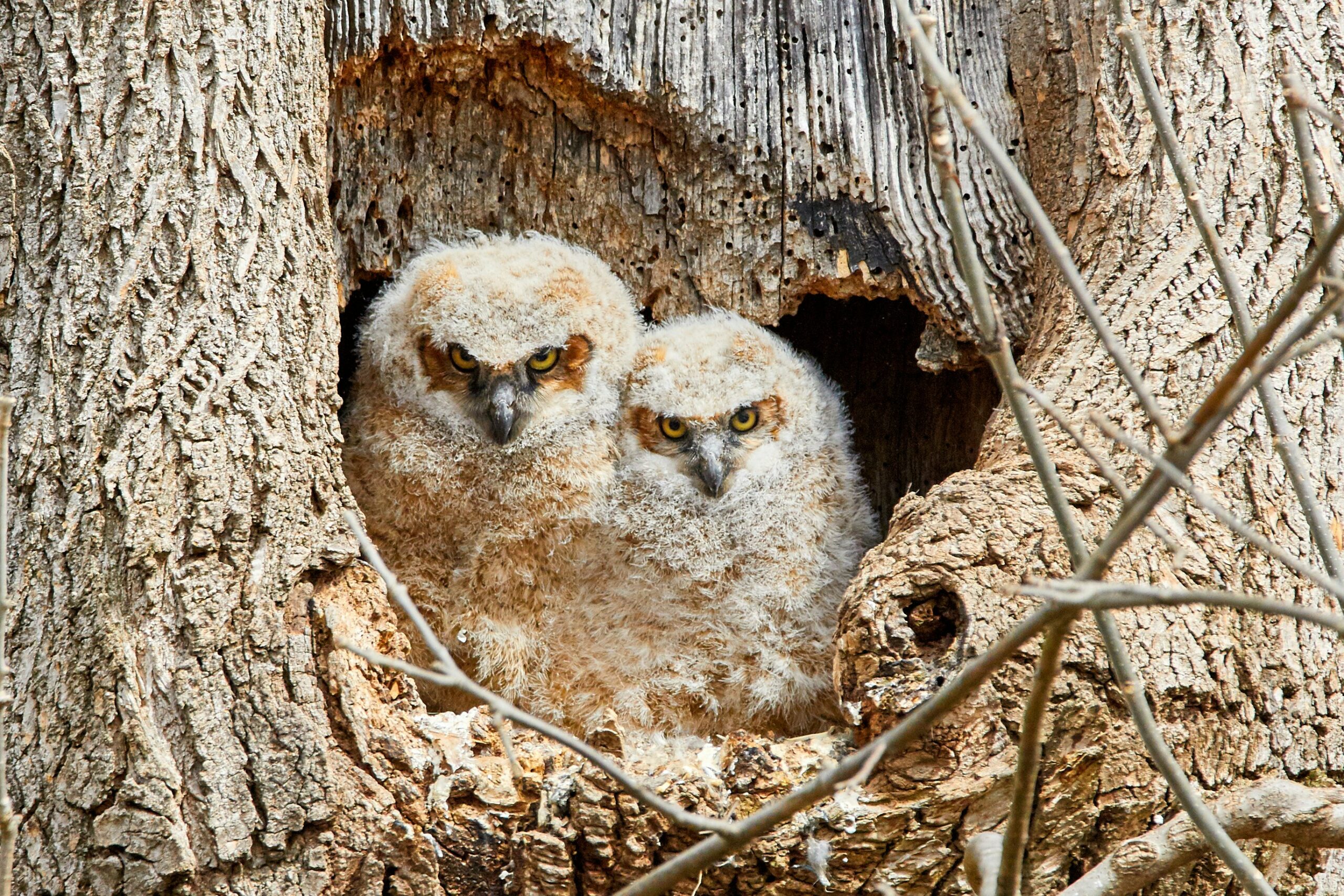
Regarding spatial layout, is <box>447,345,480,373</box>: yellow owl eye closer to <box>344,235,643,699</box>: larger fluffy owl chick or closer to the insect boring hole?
<box>344,235,643,699</box>: larger fluffy owl chick

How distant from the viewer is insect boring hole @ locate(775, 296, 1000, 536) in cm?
386

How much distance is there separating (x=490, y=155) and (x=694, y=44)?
2.21ft

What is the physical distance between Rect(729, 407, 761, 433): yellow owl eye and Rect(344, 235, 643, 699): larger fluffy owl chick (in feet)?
1.22

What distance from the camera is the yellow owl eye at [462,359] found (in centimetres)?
322

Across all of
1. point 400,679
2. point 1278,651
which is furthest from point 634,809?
point 1278,651

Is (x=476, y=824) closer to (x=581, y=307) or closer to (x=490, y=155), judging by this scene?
(x=581, y=307)

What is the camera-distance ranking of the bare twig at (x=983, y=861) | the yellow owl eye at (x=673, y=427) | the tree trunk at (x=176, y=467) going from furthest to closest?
the yellow owl eye at (x=673, y=427) → the tree trunk at (x=176, y=467) → the bare twig at (x=983, y=861)

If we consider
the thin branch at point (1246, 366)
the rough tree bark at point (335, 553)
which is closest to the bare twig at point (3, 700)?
the rough tree bark at point (335, 553)

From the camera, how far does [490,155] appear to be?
Result: 11.5 ft

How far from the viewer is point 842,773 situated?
4.01 feet

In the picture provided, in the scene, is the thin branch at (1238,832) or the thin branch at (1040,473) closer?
the thin branch at (1040,473)

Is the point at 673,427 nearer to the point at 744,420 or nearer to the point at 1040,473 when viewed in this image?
the point at 744,420

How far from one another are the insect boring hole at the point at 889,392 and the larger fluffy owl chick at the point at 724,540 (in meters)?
0.49

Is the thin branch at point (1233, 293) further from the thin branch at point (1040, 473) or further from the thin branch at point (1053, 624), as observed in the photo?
the thin branch at point (1040, 473)
